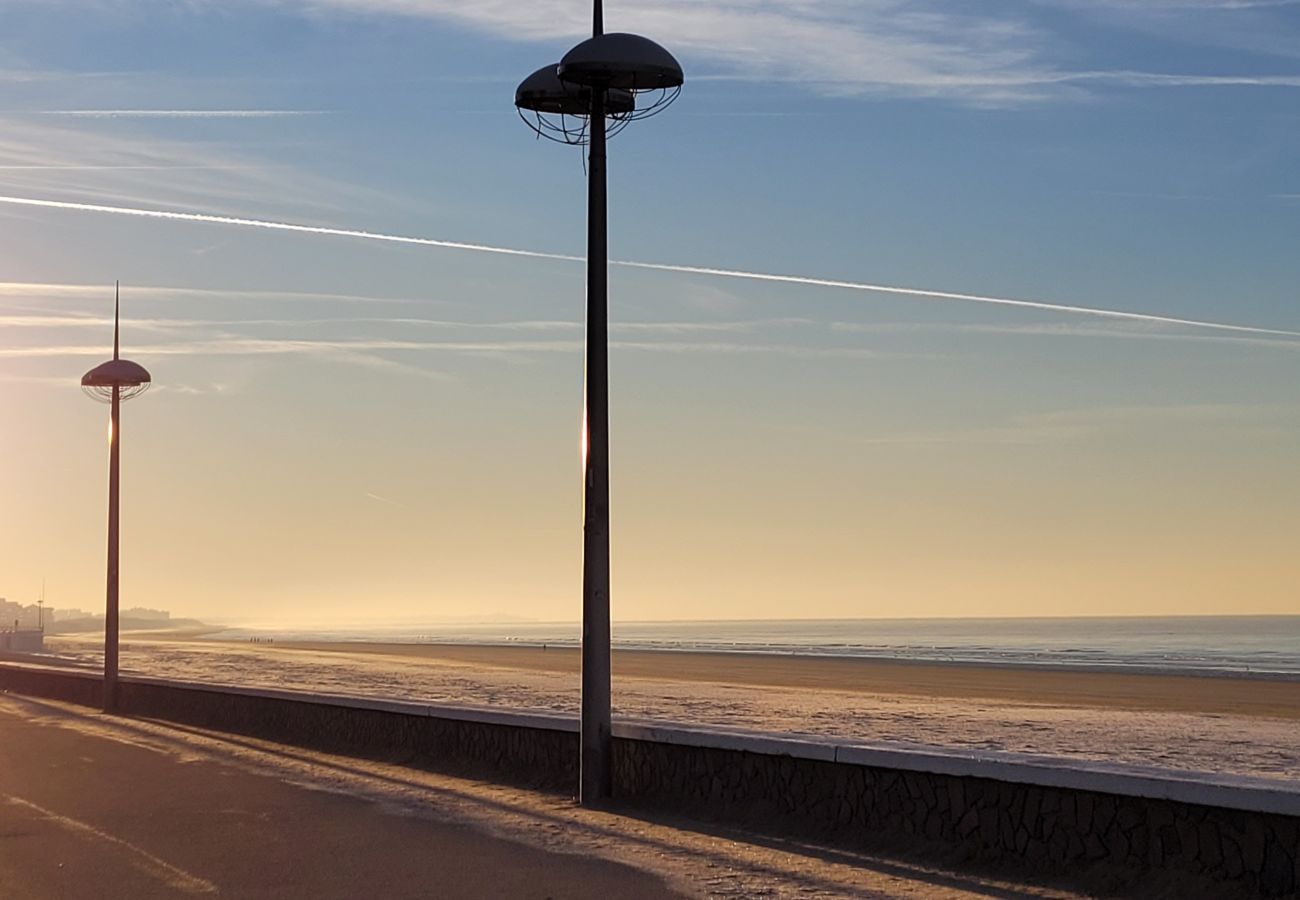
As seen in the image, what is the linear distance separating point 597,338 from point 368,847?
5085 millimetres

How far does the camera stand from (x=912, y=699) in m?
40.8

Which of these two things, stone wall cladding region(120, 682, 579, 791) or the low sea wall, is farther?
stone wall cladding region(120, 682, 579, 791)

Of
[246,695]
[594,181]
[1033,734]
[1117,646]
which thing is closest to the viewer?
[594,181]

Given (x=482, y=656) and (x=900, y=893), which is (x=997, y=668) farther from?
(x=900, y=893)

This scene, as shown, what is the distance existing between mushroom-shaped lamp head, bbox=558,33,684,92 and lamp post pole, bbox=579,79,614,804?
1.48m

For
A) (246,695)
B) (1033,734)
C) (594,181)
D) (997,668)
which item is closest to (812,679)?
(997,668)

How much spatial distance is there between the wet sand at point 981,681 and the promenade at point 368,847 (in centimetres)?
2616

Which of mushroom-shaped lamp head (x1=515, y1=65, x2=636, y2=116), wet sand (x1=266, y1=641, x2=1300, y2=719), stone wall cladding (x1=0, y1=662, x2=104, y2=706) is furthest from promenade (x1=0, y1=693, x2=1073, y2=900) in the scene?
wet sand (x1=266, y1=641, x2=1300, y2=719)

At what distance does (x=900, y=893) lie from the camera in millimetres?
9664

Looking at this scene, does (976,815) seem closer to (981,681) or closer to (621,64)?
(621,64)

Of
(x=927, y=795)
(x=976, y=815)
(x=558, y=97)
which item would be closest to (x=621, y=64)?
(x=558, y=97)

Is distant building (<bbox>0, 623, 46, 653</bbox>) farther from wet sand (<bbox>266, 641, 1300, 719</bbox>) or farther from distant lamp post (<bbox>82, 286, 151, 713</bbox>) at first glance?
distant lamp post (<bbox>82, 286, 151, 713</bbox>)

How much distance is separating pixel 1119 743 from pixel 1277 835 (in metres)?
18.5

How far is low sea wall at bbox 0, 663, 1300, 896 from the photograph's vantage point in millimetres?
8820
